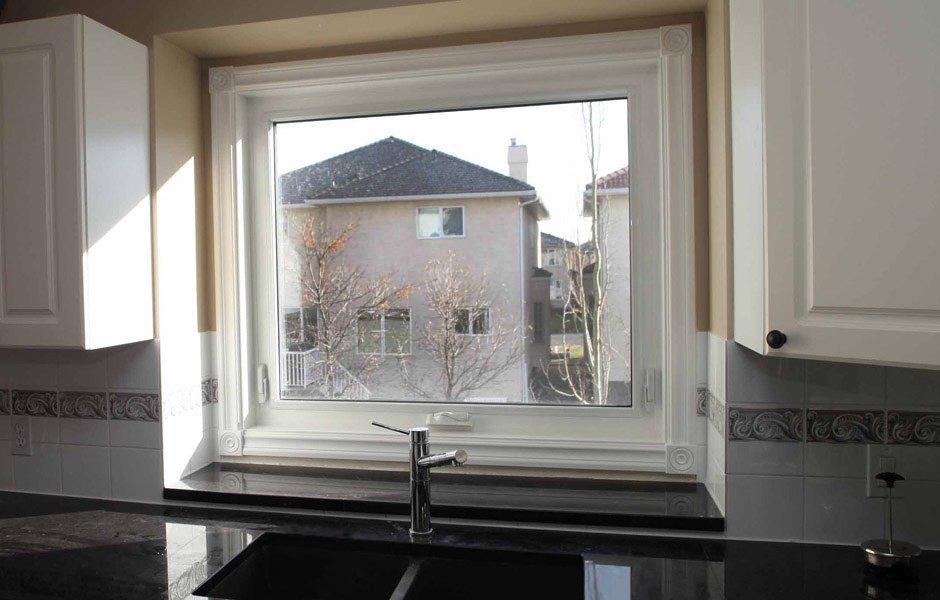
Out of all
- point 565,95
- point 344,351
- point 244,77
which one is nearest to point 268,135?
point 244,77

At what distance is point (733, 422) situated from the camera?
4.82 feet

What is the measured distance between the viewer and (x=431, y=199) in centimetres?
194

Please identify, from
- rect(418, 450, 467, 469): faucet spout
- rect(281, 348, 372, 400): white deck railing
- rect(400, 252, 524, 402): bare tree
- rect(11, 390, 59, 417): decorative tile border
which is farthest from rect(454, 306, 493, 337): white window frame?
rect(11, 390, 59, 417): decorative tile border

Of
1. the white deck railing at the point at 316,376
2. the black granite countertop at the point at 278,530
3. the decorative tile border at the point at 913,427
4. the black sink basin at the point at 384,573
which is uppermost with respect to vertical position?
the white deck railing at the point at 316,376

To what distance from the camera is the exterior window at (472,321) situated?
1.90m

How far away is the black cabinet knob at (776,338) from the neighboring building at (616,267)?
0.69m

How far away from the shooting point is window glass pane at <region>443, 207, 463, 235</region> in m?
1.92

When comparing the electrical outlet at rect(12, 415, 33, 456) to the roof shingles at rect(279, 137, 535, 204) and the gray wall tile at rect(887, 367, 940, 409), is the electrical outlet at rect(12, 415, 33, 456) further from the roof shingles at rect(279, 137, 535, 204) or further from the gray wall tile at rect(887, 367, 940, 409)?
the gray wall tile at rect(887, 367, 940, 409)

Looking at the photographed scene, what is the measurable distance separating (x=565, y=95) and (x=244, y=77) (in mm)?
876

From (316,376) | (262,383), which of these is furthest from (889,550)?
(262,383)

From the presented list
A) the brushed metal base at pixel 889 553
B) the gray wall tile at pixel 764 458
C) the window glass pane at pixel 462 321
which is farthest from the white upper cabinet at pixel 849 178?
the window glass pane at pixel 462 321

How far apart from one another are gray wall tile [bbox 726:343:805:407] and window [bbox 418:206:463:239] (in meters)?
0.80

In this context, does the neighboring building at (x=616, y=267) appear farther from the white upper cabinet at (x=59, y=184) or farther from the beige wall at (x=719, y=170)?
the white upper cabinet at (x=59, y=184)

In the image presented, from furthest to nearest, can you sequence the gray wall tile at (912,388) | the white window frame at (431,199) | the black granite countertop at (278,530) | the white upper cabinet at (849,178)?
the white window frame at (431,199)
the gray wall tile at (912,388)
the black granite countertop at (278,530)
the white upper cabinet at (849,178)
